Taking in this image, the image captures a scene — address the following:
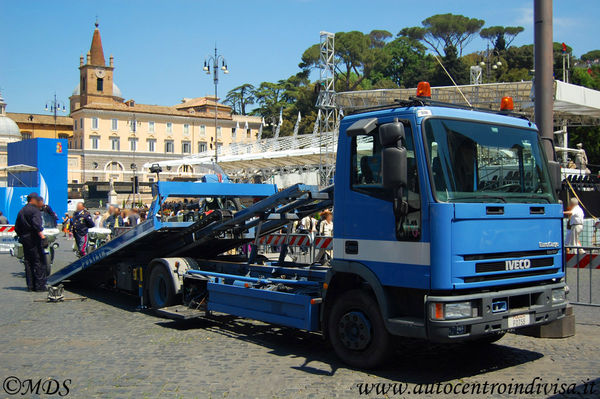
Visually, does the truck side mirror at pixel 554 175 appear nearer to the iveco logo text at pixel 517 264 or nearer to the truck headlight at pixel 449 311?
the iveco logo text at pixel 517 264

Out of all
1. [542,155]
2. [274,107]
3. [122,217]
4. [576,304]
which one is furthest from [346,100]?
[274,107]

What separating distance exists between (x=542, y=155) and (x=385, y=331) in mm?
2697

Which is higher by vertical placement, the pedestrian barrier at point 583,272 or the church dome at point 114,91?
the church dome at point 114,91

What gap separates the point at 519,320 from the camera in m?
6.09

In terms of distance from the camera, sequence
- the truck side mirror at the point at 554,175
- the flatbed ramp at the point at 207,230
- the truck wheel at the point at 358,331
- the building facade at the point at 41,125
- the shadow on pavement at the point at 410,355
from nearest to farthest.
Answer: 1. the truck wheel at the point at 358,331
2. the shadow on pavement at the point at 410,355
3. the truck side mirror at the point at 554,175
4. the flatbed ramp at the point at 207,230
5. the building facade at the point at 41,125

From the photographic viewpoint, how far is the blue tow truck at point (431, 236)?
5.80 m

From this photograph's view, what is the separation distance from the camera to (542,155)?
22.4 feet

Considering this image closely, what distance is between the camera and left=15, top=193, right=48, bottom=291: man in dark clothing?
39.8ft

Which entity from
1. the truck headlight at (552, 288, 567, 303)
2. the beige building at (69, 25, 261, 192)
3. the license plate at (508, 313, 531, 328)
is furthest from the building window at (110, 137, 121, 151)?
the license plate at (508, 313, 531, 328)

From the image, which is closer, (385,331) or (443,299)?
(443,299)

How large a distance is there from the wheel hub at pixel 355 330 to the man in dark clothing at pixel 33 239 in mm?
7974

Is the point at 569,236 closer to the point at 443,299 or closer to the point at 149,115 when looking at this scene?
the point at 443,299

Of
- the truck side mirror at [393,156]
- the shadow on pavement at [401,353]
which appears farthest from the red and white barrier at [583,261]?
the truck side mirror at [393,156]

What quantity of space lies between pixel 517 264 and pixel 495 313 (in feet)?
1.97
